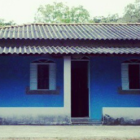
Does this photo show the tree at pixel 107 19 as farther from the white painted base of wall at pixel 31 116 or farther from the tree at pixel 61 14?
the white painted base of wall at pixel 31 116

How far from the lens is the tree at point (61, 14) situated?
4900 centimetres

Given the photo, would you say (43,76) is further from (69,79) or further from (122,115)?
(122,115)

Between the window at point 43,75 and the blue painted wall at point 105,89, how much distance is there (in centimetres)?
163

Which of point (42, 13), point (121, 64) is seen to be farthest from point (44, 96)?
point (42, 13)

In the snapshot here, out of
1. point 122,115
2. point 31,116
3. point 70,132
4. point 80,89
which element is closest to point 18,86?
point 31,116

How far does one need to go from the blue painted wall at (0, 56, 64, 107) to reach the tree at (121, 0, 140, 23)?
40769 millimetres

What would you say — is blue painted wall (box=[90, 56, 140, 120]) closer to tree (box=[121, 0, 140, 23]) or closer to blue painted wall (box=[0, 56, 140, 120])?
blue painted wall (box=[0, 56, 140, 120])

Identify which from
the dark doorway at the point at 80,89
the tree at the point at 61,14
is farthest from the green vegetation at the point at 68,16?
the dark doorway at the point at 80,89

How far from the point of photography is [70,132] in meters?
10.3

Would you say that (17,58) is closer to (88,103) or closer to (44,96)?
(44,96)

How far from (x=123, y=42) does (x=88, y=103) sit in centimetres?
308

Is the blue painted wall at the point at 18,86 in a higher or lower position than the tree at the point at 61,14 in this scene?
lower

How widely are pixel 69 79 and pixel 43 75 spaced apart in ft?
4.45

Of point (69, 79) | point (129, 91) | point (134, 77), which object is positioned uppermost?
point (134, 77)
